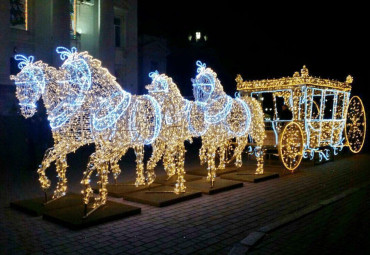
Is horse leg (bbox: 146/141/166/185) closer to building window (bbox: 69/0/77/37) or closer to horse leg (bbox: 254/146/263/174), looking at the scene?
horse leg (bbox: 254/146/263/174)

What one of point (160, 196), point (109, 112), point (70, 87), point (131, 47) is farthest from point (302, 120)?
point (131, 47)

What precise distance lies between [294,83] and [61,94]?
782 cm

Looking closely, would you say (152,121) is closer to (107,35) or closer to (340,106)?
(340,106)

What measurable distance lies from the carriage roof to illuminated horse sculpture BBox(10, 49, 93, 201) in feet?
24.4

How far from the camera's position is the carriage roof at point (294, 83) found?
11.4m

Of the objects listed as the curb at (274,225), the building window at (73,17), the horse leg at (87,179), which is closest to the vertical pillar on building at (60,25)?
the building window at (73,17)

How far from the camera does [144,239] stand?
5.11m

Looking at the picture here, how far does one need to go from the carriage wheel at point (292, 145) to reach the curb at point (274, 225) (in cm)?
275

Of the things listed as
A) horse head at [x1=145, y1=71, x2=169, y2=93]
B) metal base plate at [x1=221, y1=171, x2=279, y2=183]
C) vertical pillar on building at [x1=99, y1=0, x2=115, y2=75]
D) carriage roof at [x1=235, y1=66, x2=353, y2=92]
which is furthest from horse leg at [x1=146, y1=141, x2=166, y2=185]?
vertical pillar on building at [x1=99, y1=0, x2=115, y2=75]

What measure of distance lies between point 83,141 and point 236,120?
4.59 meters

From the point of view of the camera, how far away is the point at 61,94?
6.17m

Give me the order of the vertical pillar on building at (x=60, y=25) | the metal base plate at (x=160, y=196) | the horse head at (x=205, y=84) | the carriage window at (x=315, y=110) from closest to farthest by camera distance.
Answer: the metal base plate at (x=160, y=196)
the horse head at (x=205, y=84)
the carriage window at (x=315, y=110)
the vertical pillar on building at (x=60, y=25)

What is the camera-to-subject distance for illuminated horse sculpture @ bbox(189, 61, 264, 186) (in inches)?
336

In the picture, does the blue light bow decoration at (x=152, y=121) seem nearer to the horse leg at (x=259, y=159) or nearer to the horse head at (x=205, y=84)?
the horse head at (x=205, y=84)
